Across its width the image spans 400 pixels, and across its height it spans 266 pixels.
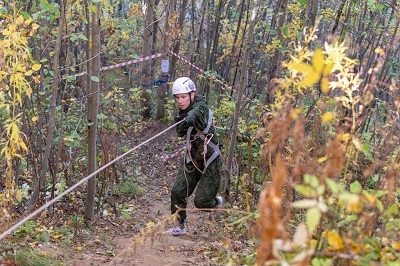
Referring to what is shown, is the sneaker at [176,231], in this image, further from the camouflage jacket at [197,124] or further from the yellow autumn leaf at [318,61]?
the yellow autumn leaf at [318,61]

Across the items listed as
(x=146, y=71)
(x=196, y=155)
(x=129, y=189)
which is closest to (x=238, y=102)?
(x=196, y=155)

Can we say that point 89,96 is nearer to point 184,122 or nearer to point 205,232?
point 184,122

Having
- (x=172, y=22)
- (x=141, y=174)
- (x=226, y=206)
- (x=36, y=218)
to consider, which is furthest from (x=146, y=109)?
(x=36, y=218)

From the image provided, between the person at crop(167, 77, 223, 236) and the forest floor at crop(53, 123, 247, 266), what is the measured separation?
206mm

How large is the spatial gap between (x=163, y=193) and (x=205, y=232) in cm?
231

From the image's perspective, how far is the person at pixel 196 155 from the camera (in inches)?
199

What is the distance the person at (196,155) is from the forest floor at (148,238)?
21 centimetres

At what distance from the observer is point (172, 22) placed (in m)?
10.1

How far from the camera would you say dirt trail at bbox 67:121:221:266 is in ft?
12.3

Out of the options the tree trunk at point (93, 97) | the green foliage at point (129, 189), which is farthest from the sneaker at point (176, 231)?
the green foliage at point (129, 189)

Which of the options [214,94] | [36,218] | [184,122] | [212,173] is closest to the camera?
[36,218]

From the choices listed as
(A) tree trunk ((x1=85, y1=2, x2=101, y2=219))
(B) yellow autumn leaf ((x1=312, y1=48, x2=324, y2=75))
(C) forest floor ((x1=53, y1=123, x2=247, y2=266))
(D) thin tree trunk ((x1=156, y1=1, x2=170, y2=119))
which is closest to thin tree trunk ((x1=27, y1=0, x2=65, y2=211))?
(A) tree trunk ((x1=85, y1=2, x2=101, y2=219))

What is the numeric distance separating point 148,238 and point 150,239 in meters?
0.24

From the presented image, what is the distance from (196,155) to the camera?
5219 mm
